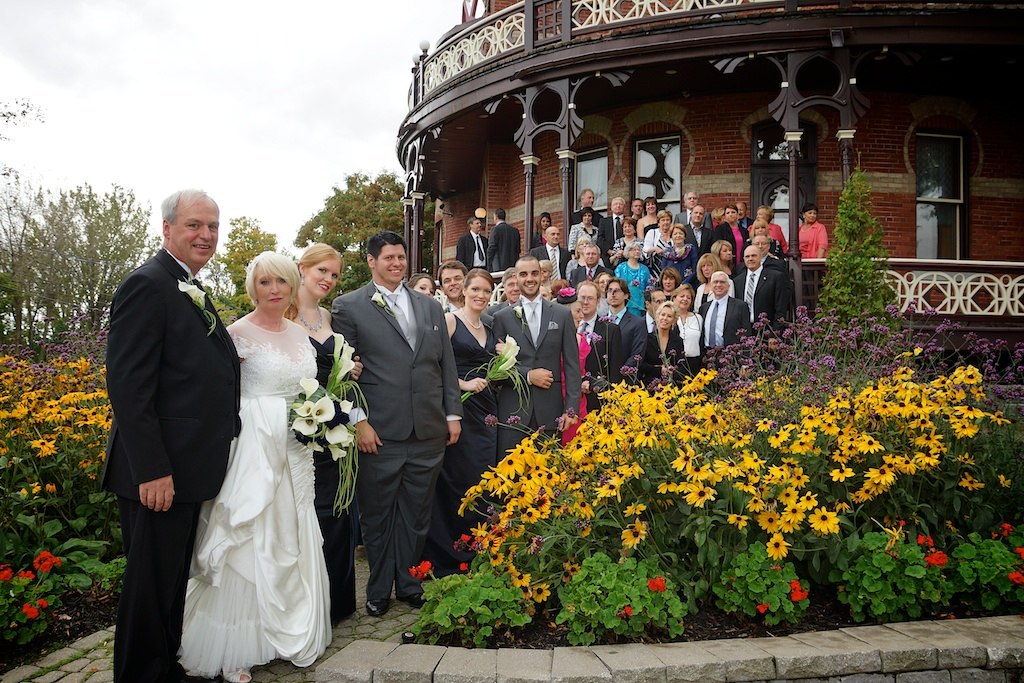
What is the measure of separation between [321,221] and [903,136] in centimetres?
2570

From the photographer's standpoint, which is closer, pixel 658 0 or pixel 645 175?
pixel 658 0

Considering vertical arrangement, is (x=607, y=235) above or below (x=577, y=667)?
above

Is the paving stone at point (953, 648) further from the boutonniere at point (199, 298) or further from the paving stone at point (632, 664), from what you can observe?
the boutonniere at point (199, 298)

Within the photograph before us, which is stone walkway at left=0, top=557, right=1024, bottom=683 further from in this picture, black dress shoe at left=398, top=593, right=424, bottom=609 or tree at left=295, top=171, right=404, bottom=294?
tree at left=295, top=171, right=404, bottom=294

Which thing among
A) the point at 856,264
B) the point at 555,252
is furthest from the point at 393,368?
the point at 555,252

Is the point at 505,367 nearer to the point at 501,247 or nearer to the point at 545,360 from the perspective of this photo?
the point at 545,360

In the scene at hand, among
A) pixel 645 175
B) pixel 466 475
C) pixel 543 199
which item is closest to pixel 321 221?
pixel 543 199

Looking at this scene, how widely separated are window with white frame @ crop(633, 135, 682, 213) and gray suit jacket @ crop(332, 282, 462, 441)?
10.1 m

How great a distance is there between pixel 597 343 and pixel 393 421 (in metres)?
2.37

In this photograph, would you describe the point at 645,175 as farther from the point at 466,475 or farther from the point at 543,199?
the point at 466,475

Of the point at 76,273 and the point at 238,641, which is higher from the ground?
the point at 76,273

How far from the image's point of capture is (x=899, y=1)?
10.9 m

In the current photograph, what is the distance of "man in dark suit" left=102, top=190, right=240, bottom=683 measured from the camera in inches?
122

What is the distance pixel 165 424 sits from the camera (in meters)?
3.22
